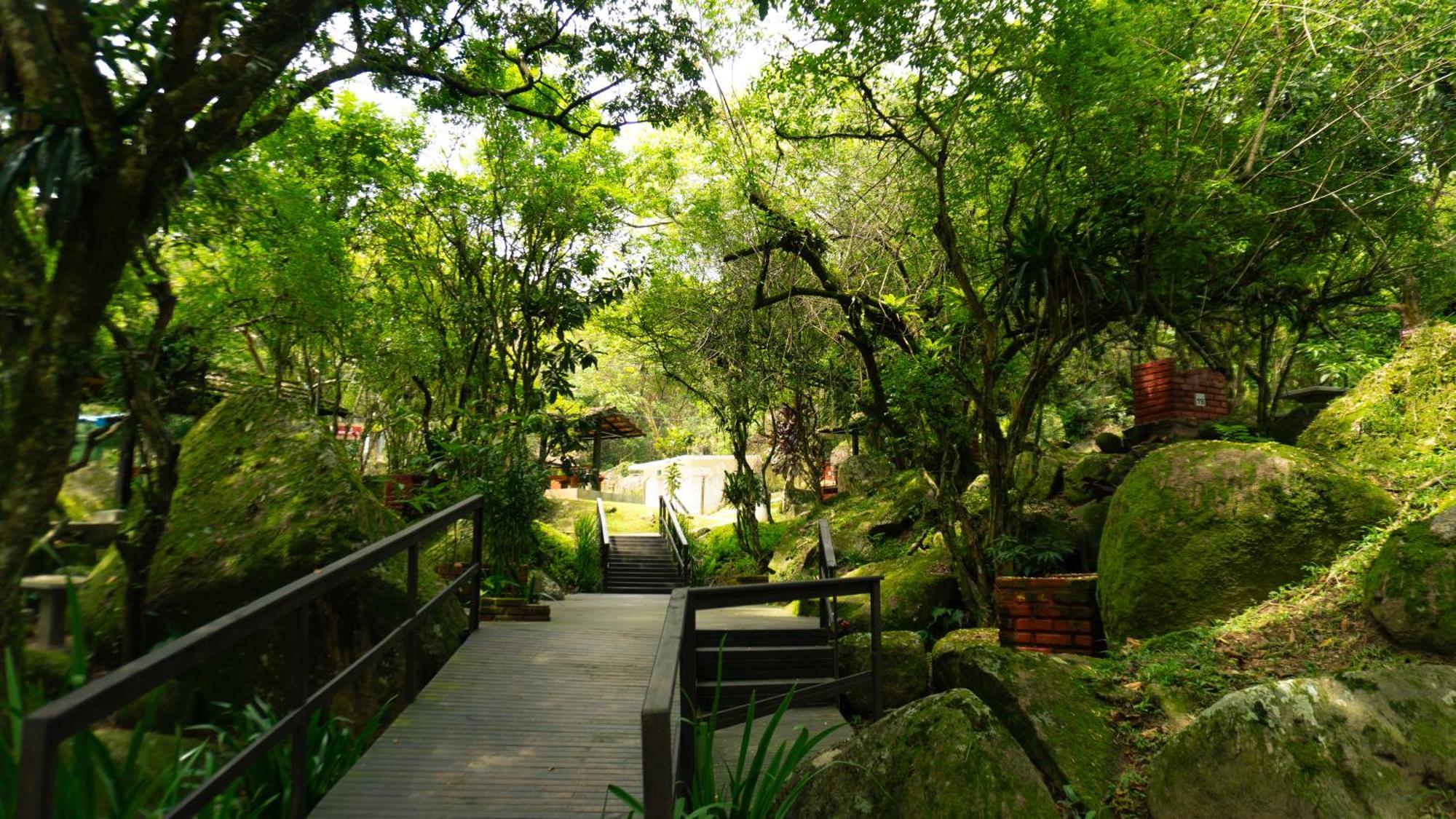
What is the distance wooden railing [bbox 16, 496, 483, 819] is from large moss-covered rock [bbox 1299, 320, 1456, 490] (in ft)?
20.5

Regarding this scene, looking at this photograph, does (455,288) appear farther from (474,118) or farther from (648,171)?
(648,171)

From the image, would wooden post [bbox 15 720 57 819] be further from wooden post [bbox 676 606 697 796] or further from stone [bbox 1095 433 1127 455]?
stone [bbox 1095 433 1127 455]

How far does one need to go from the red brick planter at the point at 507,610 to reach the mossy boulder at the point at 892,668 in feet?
8.10

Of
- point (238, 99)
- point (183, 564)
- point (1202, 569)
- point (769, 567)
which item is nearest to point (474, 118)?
point (238, 99)

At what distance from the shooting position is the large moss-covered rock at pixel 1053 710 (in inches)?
137

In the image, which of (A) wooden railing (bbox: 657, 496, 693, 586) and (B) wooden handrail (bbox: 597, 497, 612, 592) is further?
(B) wooden handrail (bbox: 597, 497, 612, 592)

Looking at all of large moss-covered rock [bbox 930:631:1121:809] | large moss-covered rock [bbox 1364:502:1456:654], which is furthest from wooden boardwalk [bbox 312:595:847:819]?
large moss-covered rock [bbox 1364:502:1456:654]

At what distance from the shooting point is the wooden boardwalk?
2846 mm

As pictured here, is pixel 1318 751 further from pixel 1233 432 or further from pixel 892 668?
pixel 1233 432

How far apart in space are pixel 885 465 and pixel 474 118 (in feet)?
28.7

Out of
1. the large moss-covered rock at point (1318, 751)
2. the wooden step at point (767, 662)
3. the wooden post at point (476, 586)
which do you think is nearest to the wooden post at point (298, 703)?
the wooden post at point (476, 586)

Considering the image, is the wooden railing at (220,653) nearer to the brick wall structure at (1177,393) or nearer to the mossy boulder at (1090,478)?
the mossy boulder at (1090,478)

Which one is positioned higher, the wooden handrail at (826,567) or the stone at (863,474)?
the stone at (863,474)

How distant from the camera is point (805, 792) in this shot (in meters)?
3.21
